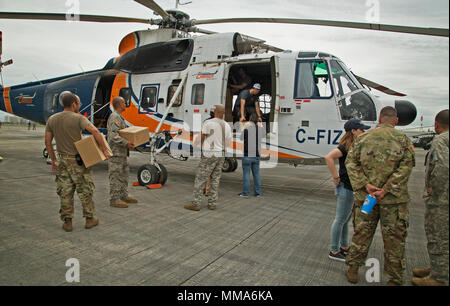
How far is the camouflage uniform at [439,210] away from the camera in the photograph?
2623 mm

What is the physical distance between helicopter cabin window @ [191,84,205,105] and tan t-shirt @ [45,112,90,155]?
12.4 ft

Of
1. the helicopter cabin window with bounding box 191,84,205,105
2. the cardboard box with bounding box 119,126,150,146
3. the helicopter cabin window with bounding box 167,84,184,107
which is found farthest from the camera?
the helicopter cabin window with bounding box 167,84,184,107

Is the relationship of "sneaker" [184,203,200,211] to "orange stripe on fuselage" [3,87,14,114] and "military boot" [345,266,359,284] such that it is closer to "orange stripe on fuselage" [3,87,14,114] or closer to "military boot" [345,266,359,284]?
"military boot" [345,266,359,284]

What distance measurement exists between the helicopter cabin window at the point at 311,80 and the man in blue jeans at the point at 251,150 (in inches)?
46.2

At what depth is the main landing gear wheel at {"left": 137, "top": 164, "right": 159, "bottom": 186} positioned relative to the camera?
683 centimetres

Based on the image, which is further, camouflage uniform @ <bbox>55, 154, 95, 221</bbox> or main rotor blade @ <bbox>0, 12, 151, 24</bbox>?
main rotor blade @ <bbox>0, 12, 151, 24</bbox>

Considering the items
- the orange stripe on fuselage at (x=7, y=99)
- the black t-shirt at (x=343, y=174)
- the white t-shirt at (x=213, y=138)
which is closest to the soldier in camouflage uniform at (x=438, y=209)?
the black t-shirt at (x=343, y=174)

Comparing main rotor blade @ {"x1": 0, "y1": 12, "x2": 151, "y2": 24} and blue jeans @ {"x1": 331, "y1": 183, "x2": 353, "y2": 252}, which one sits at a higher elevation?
main rotor blade @ {"x1": 0, "y1": 12, "x2": 151, "y2": 24}

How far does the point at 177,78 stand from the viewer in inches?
308

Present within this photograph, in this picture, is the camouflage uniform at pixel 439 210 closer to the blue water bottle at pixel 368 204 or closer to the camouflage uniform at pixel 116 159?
the blue water bottle at pixel 368 204

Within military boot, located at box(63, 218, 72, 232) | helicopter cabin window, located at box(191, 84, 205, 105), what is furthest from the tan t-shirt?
helicopter cabin window, located at box(191, 84, 205, 105)

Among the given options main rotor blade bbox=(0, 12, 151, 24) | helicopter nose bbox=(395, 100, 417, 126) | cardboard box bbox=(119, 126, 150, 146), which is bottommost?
cardboard box bbox=(119, 126, 150, 146)

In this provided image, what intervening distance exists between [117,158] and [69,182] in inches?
50.9
